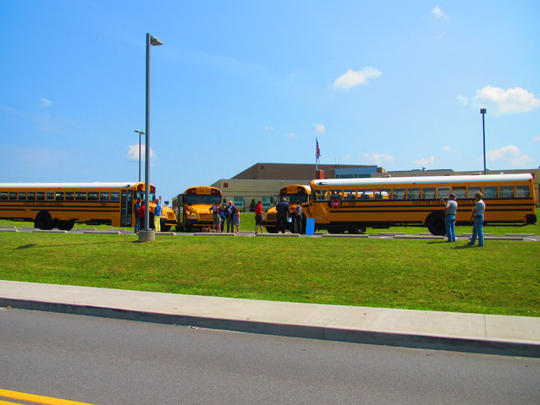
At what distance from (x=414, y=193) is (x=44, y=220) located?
22053 mm

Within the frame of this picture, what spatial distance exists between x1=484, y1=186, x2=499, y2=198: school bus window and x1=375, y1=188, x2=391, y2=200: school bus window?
14.6 ft

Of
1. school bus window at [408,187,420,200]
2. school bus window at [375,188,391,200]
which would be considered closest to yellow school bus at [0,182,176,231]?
school bus window at [375,188,391,200]

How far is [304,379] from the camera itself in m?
4.64

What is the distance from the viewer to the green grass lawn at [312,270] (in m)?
8.27

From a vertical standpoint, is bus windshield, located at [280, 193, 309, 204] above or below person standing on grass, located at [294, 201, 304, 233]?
above

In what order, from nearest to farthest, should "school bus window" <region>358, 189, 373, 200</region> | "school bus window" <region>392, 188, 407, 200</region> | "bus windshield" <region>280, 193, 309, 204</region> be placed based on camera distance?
1. "school bus window" <region>392, 188, 407, 200</region>
2. "school bus window" <region>358, 189, 373, 200</region>
3. "bus windshield" <region>280, 193, 309, 204</region>

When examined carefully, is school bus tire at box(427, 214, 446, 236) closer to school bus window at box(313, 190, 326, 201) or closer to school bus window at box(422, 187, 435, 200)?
school bus window at box(422, 187, 435, 200)

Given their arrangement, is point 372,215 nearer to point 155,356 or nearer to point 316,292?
point 316,292

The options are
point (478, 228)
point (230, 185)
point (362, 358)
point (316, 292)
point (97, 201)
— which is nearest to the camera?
point (362, 358)

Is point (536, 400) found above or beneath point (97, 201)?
beneath

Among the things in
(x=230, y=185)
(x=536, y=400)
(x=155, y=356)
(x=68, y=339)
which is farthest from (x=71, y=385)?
(x=230, y=185)

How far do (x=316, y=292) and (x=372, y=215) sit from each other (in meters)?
14.9

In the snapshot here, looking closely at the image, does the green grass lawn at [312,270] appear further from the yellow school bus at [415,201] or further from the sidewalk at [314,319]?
the yellow school bus at [415,201]

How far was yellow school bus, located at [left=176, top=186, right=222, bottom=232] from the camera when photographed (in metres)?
25.5
